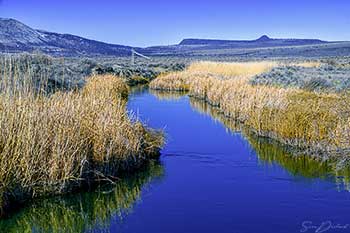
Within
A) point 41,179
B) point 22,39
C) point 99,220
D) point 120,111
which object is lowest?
point 99,220

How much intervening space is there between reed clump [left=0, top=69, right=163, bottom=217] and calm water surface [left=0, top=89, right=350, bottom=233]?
379 mm

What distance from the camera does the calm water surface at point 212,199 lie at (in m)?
8.30

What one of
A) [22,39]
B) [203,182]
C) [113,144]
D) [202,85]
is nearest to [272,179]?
[203,182]

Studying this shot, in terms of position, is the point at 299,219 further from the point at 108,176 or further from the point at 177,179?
the point at 108,176

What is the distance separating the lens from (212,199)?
962 centimetres

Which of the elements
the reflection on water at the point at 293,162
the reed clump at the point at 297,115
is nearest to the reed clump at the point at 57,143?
the reflection on water at the point at 293,162

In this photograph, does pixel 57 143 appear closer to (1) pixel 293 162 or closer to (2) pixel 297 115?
(1) pixel 293 162

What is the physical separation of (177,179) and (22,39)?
20797mm

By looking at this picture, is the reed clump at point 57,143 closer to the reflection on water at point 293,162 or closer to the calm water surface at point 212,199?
the calm water surface at point 212,199

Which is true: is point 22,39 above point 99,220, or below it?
above

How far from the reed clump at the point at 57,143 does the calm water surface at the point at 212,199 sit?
38 centimetres

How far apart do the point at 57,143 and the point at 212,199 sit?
2.98 m

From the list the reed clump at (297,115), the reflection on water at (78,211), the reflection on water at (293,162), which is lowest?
the reflection on water at (78,211)

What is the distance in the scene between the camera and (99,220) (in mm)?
8641
